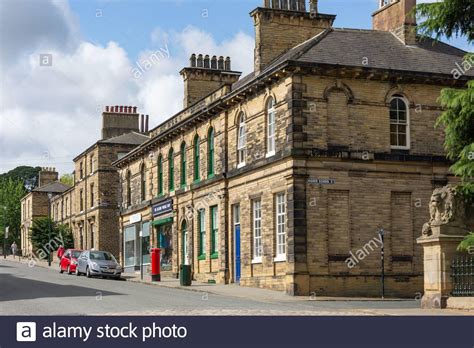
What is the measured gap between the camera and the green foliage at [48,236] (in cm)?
6775

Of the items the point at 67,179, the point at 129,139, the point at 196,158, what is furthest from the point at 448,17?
the point at 67,179

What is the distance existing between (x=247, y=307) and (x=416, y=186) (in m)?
11.1

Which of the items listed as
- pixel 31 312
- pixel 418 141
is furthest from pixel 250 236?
pixel 31 312

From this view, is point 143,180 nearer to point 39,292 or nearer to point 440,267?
point 39,292

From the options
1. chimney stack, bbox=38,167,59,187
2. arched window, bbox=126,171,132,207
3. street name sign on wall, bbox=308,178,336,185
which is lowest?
street name sign on wall, bbox=308,178,336,185

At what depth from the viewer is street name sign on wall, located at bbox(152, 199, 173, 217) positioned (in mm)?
41219

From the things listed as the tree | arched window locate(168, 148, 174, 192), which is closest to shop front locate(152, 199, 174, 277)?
arched window locate(168, 148, 174, 192)

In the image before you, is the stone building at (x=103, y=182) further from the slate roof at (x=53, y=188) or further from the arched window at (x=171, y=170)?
the arched window at (x=171, y=170)

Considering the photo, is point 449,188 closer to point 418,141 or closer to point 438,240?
point 438,240

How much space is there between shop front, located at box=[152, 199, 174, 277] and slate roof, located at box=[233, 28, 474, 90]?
1223 cm

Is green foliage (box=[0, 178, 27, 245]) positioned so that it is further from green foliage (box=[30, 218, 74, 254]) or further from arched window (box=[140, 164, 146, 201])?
arched window (box=[140, 164, 146, 201])

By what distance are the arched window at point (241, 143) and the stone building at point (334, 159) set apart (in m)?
0.05

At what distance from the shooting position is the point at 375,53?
1215 inches

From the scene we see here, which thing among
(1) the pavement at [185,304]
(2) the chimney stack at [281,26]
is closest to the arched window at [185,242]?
(1) the pavement at [185,304]
